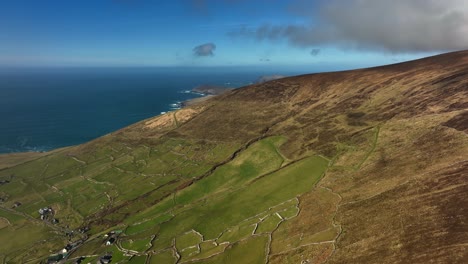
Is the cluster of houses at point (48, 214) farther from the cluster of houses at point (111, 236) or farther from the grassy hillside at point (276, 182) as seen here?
the cluster of houses at point (111, 236)

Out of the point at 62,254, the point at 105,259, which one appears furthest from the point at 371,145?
the point at 62,254

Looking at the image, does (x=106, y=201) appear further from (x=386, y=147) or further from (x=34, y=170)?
(x=386, y=147)

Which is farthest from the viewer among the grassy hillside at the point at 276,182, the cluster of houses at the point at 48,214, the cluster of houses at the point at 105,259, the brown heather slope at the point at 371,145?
the cluster of houses at the point at 48,214

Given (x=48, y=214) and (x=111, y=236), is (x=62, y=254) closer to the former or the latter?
(x=111, y=236)

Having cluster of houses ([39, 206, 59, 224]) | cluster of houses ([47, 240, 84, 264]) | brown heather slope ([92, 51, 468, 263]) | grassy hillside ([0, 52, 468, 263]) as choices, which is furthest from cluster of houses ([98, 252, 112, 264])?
brown heather slope ([92, 51, 468, 263])

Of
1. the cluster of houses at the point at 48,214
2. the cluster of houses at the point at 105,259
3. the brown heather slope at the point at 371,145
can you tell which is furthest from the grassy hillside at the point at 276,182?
the cluster of houses at the point at 105,259

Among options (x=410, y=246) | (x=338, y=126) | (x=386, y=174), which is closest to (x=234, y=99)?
(x=338, y=126)

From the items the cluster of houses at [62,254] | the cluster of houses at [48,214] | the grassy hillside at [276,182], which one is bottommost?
the cluster of houses at [62,254]
